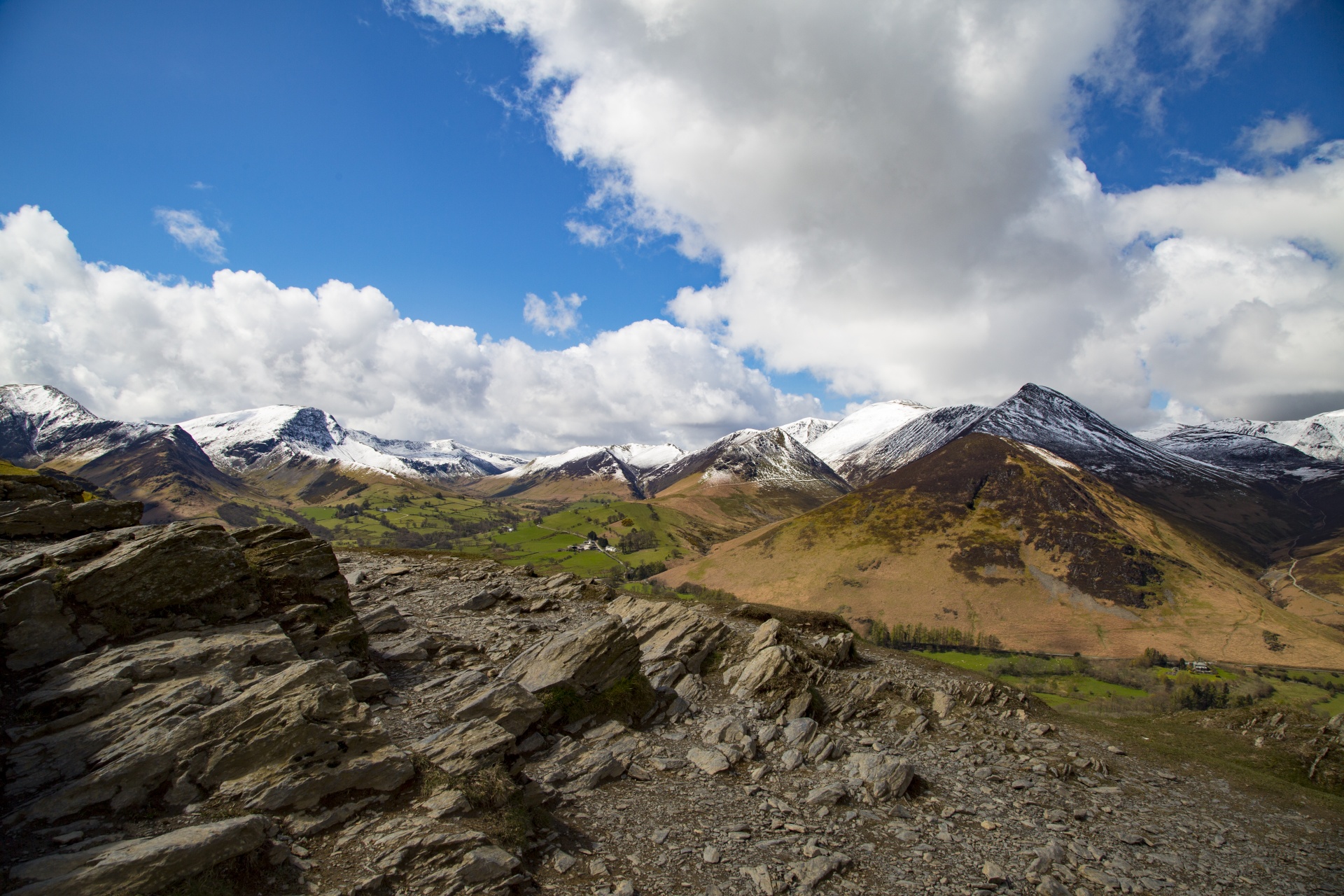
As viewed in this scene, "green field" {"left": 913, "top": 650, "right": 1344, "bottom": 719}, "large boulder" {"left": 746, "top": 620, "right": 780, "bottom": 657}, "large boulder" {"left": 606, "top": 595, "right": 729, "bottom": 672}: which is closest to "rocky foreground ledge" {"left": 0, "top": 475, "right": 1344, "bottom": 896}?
"large boulder" {"left": 606, "top": 595, "right": 729, "bottom": 672}

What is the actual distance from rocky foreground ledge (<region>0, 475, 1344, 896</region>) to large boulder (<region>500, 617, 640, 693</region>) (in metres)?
0.09

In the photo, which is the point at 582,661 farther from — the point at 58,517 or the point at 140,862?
the point at 58,517

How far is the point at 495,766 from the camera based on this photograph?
39.4ft

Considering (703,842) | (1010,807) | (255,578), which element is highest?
(255,578)

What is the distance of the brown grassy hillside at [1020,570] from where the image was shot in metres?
104

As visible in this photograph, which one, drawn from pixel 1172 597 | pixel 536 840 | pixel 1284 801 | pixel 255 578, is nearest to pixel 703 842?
pixel 536 840

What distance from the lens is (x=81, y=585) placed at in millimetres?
13375

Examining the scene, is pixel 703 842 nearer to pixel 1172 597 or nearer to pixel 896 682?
pixel 896 682

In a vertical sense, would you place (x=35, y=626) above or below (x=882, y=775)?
above

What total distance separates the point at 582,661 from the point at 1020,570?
137m

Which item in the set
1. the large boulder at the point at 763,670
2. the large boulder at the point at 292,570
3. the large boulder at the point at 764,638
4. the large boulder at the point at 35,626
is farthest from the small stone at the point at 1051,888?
the large boulder at the point at 35,626

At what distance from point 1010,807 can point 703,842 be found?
10.3 meters

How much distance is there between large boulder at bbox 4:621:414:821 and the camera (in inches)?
375

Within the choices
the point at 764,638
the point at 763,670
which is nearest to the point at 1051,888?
the point at 763,670
